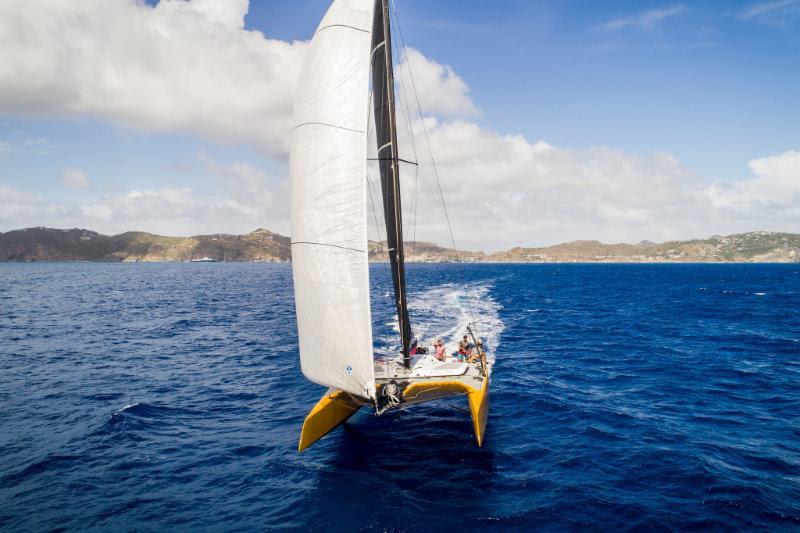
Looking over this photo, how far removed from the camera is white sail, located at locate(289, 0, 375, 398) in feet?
36.7

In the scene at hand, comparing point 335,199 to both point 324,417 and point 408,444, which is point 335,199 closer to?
point 324,417

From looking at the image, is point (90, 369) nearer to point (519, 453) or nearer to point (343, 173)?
point (343, 173)

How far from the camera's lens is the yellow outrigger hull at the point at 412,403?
13.0m

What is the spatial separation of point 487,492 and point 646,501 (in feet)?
12.8

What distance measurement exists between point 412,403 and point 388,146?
856cm

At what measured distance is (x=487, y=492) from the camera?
1125 cm

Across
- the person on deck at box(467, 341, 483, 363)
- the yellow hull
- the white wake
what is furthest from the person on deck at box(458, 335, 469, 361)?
the white wake

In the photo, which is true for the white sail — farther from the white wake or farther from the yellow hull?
the white wake

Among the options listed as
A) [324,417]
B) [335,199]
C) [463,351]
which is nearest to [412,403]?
[324,417]

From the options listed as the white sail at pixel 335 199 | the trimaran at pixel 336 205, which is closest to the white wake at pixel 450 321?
the trimaran at pixel 336 205

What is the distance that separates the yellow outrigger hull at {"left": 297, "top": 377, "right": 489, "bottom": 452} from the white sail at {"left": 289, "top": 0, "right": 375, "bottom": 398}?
2.00m

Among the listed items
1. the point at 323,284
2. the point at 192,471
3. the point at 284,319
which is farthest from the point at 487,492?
the point at 284,319

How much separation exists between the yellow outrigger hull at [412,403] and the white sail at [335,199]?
2.00 metres

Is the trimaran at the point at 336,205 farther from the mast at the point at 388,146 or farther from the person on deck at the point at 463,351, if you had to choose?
the person on deck at the point at 463,351
